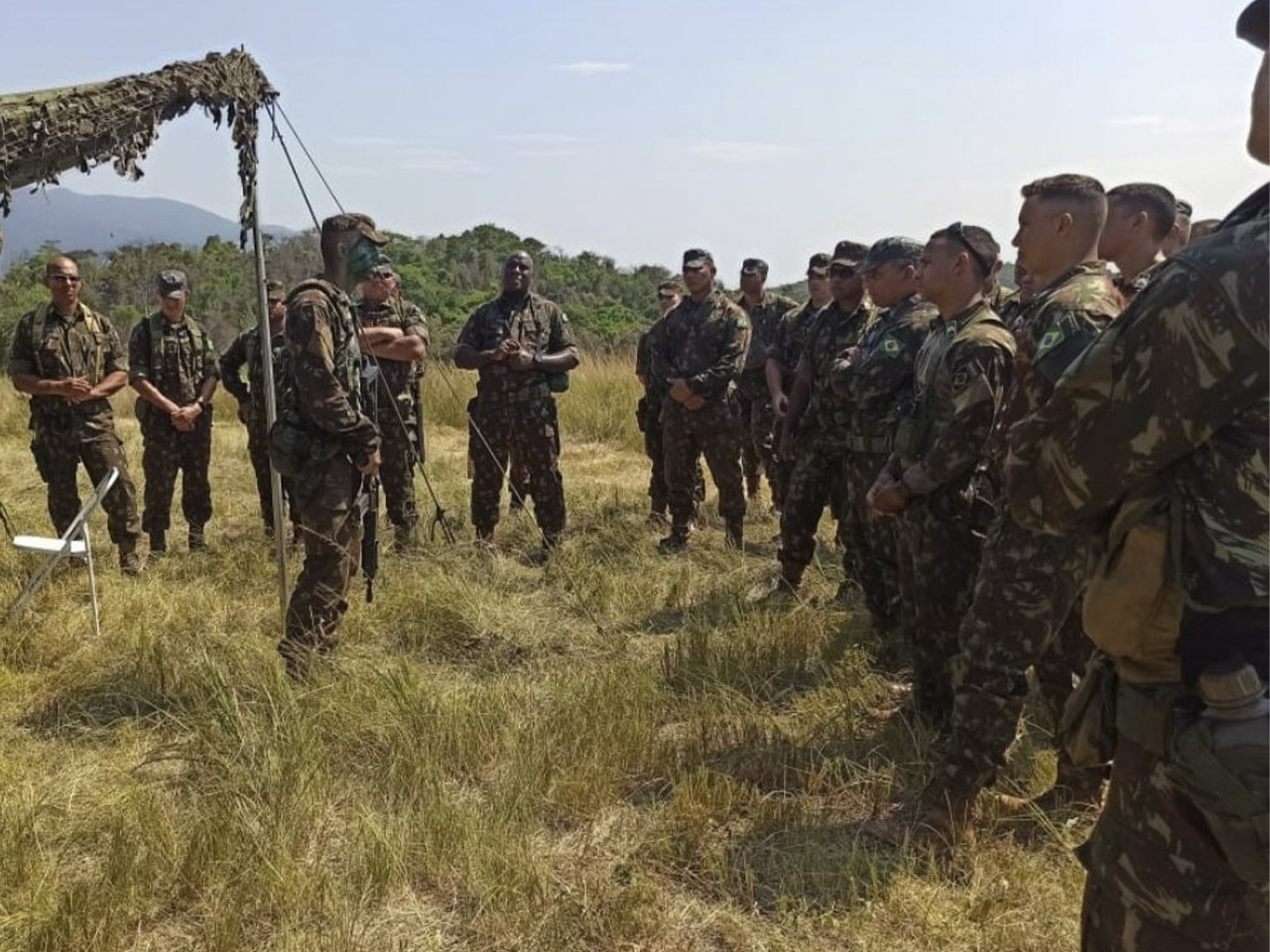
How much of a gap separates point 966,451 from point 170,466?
5.64 m

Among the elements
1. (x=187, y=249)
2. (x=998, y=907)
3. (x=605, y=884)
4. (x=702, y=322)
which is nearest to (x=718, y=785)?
(x=605, y=884)

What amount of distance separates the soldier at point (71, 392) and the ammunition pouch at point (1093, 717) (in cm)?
577

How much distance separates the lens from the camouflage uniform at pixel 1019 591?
8.86 feet

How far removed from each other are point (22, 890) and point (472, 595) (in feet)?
9.10

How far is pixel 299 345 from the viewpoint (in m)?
3.92

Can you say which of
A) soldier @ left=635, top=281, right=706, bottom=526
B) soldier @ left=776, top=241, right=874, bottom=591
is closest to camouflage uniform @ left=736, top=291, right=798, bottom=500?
soldier @ left=635, top=281, right=706, bottom=526

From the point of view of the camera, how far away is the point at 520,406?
22.1 feet

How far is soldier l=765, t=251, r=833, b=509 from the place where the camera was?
6.91 m

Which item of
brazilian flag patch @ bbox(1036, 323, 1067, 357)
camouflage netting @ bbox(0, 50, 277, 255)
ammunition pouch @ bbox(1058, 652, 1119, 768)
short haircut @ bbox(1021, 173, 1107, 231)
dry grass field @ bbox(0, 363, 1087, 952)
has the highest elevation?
camouflage netting @ bbox(0, 50, 277, 255)

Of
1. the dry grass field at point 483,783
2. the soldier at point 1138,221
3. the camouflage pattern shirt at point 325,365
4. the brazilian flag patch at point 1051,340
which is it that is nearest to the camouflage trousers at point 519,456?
the dry grass field at point 483,783

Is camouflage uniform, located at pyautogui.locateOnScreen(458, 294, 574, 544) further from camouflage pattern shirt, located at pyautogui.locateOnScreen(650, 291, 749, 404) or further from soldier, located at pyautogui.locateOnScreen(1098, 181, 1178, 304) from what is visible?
soldier, located at pyautogui.locateOnScreen(1098, 181, 1178, 304)

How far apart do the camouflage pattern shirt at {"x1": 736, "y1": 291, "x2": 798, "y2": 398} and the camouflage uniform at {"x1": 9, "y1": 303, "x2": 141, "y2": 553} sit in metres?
4.60

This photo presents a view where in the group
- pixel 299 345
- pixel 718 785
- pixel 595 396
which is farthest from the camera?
pixel 595 396

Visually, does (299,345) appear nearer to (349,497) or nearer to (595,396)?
(349,497)
